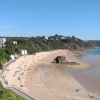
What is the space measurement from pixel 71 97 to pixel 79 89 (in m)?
4.65

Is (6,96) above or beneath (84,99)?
above

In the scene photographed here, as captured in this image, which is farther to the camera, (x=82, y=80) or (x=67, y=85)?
(x=82, y=80)

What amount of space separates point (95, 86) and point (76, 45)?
5314 inches

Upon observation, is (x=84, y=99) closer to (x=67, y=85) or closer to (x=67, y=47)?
(x=67, y=85)

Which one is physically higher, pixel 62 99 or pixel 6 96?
pixel 6 96

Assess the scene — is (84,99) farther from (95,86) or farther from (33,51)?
(33,51)

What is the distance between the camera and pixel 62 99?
28641mm

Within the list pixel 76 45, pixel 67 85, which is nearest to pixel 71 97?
pixel 67 85

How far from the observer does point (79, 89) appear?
3416 centimetres

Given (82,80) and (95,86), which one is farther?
(82,80)

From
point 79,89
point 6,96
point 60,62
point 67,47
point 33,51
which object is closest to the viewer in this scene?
point 6,96

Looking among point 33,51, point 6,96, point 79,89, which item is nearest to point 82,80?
point 79,89

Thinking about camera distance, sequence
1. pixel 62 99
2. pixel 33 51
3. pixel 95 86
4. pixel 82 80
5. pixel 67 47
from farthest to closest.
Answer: pixel 67 47, pixel 33 51, pixel 82 80, pixel 95 86, pixel 62 99

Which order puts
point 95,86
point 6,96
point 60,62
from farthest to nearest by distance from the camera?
point 60,62 → point 95,86 → point 6,96
